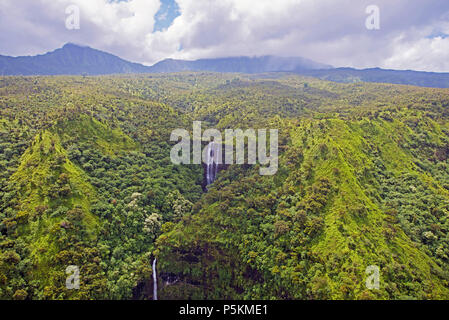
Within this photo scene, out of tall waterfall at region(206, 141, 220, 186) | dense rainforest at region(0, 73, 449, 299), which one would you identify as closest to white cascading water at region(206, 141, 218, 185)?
tall waterfall at region(206, 141, 220, 186)

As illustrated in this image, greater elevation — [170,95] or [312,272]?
[170,95]

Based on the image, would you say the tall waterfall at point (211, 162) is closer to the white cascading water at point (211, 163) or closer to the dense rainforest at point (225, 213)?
the white cascading water at point (211, 163)

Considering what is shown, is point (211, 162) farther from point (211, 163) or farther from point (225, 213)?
point (225, 213)

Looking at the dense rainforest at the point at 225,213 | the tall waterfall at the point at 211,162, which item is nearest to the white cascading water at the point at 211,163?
the tall waterfall at the point at 211,162

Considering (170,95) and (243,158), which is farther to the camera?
(170,95)

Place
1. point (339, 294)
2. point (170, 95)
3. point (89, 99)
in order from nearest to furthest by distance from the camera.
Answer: point (339, 294), point (89, 99), point (170, 95)

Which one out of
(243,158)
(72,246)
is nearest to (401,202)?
(243,158)

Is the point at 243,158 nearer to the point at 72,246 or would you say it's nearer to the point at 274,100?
the point at 72,246
